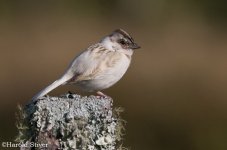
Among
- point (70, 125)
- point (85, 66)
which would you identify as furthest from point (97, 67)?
point (70, 125)

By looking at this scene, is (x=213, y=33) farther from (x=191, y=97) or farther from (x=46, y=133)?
(x=46, y=133)

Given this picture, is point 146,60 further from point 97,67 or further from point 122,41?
point 97,67

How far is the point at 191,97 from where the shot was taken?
11398 mm

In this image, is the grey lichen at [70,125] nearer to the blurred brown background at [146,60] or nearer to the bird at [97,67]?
the bird at [97,67]

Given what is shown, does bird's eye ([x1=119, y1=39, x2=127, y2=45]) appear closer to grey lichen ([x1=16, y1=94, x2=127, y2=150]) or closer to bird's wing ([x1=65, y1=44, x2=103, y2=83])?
bird's wing ([x1=65, y1=44, x2=103, y2=83])

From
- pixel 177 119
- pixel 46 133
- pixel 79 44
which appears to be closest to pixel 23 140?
pixel 46 133

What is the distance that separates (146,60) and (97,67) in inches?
225

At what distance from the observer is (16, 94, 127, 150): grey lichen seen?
586cm

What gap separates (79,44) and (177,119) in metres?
4.17

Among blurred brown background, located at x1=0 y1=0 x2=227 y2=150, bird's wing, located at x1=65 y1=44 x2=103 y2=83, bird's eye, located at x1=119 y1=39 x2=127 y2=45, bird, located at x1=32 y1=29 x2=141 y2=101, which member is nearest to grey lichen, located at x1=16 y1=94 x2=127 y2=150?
bird, located at x1=32 y1=29 x2=141 y2=101

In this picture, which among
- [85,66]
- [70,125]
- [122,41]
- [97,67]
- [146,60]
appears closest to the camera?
[70,125]

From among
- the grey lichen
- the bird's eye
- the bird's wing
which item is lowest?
the grey lichen

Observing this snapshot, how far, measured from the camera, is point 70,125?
5.89 m

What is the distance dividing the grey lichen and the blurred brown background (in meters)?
4.11
